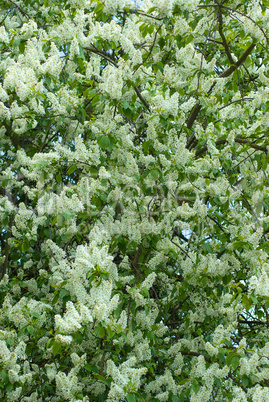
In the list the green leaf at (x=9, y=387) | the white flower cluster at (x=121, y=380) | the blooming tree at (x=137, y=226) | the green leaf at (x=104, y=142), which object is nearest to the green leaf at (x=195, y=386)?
the blooming tree at (x=137, y=226)

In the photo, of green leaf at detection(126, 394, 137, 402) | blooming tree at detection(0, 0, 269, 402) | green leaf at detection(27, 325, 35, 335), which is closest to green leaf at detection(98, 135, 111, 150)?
blooming tree at detection(0, 0, 269, 402)

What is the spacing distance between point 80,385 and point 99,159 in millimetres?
1673

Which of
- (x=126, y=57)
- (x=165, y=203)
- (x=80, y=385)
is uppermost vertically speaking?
(x=126, y=57)

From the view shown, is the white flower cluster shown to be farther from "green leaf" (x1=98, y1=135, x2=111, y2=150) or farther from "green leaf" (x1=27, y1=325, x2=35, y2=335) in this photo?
"green leaf" (x1=98, y1=135, x2=111, y2=150)

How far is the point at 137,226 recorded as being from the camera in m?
4.00

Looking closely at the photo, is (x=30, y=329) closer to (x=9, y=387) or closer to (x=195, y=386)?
(x=9, y=387)

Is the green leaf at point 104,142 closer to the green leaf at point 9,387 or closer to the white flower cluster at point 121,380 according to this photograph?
the white flower cluster at point 121,380

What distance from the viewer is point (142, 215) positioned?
A: 4246mm

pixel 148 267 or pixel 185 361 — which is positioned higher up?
pixel 148 267

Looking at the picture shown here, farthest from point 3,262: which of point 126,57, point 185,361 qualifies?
point 126,57

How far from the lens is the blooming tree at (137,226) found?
3.41m

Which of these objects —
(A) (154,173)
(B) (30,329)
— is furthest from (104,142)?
(B) (30,329)

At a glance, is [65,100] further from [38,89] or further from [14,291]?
[14,291]

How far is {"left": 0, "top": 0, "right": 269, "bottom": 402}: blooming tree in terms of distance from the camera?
341 centimetres
